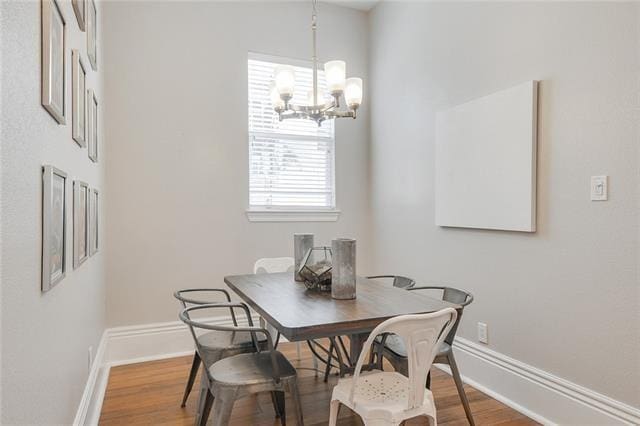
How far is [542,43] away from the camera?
234 centimetres

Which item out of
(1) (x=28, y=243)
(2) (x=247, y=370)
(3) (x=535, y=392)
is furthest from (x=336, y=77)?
(3) (x=535, y=392)

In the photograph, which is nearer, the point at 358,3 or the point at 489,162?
the point at 489,162

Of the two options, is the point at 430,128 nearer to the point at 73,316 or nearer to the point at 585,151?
the point at 585,151

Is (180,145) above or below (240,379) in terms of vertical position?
→ above

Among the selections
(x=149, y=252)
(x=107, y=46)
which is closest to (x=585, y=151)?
(x=149, y=252)

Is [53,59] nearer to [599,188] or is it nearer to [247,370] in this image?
[247,370]

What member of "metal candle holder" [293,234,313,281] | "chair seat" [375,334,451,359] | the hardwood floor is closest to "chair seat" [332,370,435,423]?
"chair seat" [375,334,451,359]

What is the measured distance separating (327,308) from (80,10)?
1771 mm

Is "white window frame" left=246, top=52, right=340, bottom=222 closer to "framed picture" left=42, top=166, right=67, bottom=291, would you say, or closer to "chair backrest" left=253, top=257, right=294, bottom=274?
"chair backrest" left=253, top=257, right=294, bottom=274

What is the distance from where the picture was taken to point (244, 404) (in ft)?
8.24

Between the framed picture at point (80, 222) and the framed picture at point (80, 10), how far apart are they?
0.74 meters

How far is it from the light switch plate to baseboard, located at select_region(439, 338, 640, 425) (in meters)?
0.99

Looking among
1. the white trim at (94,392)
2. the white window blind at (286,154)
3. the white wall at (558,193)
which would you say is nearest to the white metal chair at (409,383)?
the white wall at (558,193)

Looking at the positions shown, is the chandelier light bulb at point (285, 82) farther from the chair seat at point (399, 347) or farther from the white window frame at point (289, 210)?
the chair seat at point (399, 347)
